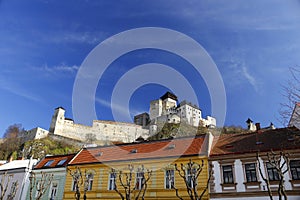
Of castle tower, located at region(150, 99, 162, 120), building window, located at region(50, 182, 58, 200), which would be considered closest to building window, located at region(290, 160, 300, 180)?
building window, located at region(50, 182, 58, 200)

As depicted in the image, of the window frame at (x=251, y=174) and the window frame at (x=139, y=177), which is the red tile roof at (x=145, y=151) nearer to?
the window frame at (x=139, y=177)

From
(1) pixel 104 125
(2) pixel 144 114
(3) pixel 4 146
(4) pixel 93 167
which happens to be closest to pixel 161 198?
(4) pixel 93 167

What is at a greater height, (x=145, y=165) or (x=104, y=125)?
(x=104, y=125)

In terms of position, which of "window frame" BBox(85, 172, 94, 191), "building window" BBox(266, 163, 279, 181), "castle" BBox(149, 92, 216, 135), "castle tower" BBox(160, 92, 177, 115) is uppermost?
"castle tower" BBox(160, 92, 177, 115)

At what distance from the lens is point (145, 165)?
66.3 feet

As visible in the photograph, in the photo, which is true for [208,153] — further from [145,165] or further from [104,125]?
[104,125]

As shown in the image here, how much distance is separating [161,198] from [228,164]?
563 centimetres

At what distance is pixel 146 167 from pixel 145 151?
2.10m

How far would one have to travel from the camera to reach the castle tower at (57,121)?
3625 inches

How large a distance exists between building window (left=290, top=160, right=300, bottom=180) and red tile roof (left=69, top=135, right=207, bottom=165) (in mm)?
5864

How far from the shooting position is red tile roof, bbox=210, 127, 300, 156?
1744 cm

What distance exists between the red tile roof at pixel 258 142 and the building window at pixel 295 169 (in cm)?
100

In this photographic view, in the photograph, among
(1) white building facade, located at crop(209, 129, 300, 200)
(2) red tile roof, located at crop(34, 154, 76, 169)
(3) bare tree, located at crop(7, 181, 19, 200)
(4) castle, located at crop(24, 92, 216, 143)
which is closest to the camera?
(1) white building facade, located at crop(209, 129, 300, 200)

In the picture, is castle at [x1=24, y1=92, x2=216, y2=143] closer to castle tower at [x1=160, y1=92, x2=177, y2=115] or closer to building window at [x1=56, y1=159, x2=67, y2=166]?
castle tower at [x1=160, y1=92, x2=177, y2=115]
